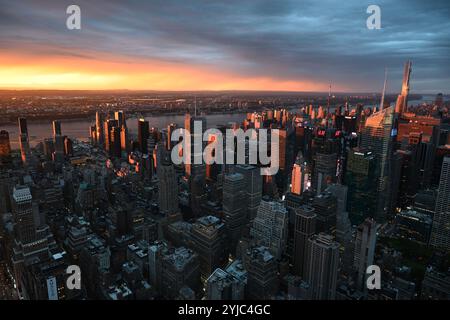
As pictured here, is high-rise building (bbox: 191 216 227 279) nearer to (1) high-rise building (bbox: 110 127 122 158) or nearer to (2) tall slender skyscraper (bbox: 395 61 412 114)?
(1) high-rise building (bbox: 110 127 122 158)

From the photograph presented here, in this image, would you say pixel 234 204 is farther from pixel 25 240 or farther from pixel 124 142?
pixel 124 142

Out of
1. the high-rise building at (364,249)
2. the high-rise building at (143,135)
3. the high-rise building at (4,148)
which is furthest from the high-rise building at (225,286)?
the high-rise building at (143,135)

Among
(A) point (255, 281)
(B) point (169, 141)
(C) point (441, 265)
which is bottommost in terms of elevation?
(C) point (441, 265)

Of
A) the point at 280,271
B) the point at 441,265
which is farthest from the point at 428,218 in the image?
the point at 280,271

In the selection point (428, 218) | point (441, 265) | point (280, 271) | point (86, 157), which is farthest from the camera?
point (86, 157)

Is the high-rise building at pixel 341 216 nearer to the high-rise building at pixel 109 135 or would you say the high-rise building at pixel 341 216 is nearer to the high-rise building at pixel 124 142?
the high-rise building at pixel 124 142

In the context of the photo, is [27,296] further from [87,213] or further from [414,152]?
[414,152]

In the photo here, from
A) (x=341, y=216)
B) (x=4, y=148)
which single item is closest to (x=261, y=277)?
(x=341, y=216)

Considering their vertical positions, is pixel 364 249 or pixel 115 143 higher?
pixel 115 143
